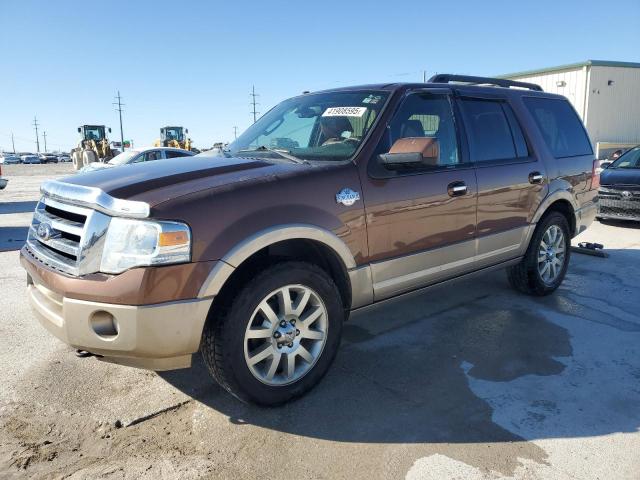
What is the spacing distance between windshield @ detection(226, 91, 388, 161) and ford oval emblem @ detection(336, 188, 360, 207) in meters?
0.28

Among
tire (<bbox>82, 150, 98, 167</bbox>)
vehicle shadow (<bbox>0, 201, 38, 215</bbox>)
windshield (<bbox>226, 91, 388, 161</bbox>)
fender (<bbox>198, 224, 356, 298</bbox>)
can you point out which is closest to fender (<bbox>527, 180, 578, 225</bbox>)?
windshield (<bbox>226, 91, 388, 161</bbox>)

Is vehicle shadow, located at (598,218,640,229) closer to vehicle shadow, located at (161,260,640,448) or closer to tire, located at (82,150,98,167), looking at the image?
vehicle shadow, located at (161,260,640,448)

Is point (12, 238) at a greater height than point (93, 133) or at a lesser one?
lesser

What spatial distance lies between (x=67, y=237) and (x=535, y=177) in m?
3.86

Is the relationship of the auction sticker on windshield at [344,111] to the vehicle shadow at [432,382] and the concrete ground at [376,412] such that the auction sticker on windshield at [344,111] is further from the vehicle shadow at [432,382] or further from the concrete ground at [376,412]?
the concrete ground at [376,412]

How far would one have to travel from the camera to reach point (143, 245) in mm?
2424

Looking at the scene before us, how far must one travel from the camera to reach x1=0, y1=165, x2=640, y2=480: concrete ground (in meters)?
2.47

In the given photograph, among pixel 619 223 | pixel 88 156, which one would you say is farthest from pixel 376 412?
A: pixel 88 156

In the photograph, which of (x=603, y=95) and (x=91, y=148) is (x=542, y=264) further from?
(x=603, y=95)

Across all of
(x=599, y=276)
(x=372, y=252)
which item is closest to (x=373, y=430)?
(x=372, y=252)

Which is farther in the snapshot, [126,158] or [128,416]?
[126,158]

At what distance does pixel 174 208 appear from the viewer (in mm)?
2486

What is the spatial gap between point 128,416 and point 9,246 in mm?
6265

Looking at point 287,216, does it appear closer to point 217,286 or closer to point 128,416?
point 217,286
